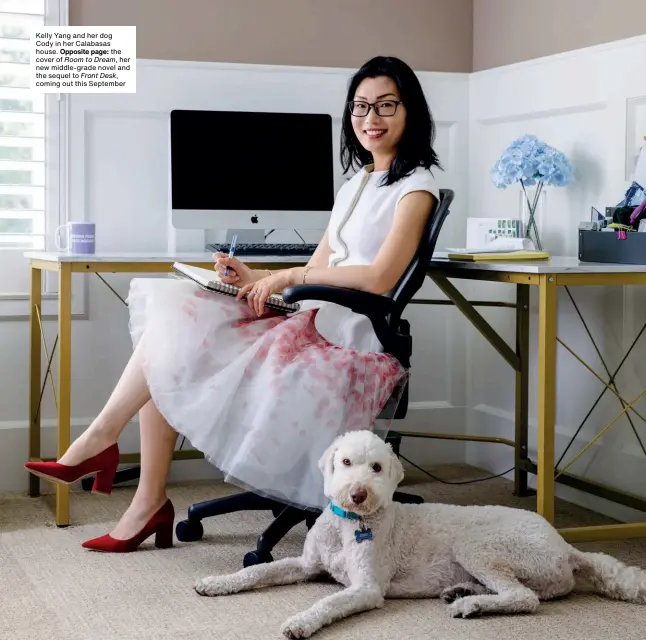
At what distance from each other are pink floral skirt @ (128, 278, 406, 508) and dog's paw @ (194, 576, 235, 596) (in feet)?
0.67

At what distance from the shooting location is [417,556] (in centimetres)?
219

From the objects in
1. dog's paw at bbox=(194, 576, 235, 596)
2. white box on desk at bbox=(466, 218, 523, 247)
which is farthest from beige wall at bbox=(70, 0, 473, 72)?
dog's paw at bbox=(194, 576, 235, 596)

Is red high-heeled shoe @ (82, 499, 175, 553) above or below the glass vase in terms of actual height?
below

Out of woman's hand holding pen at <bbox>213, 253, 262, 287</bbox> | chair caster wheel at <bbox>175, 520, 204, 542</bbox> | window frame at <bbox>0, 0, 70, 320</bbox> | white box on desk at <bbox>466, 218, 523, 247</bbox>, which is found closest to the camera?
woman's hand holding pen at <bbox>213, 253, 262, 287</bbox>

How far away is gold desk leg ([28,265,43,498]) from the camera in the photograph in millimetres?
3125

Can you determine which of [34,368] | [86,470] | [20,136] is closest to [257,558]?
[86,470]

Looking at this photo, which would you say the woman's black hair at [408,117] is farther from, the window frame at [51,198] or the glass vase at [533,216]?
the window frame at [51,198]

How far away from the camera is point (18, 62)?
3203mm

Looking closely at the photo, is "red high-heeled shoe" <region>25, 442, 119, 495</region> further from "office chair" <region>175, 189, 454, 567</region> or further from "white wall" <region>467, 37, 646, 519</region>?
"white wall" <region>467, 37, 646, 519</region>

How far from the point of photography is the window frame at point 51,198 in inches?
127

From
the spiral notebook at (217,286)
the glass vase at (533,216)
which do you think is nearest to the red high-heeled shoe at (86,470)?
the spiral notebook at (217,286)

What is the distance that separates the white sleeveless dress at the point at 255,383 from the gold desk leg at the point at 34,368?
78 cm

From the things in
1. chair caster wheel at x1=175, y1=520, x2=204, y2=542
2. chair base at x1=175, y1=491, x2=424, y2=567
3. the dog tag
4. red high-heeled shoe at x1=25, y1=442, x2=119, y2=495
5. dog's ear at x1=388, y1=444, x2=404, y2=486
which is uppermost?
dog's ear at x1=388, y1=444, x2=404, y2=486

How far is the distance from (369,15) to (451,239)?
82cm
